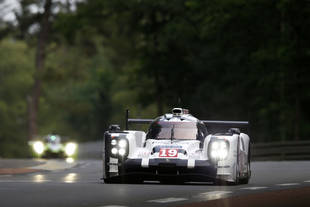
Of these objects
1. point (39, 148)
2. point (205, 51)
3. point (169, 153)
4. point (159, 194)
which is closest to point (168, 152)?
point (169, 153)

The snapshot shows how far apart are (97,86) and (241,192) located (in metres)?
113

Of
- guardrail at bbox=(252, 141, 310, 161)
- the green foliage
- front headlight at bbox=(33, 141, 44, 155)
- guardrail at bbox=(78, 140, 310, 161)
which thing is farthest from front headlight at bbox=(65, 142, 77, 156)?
the green foliage

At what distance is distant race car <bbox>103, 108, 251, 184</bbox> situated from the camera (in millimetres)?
20734

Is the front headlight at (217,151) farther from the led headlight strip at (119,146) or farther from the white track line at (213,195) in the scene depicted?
the white track line at (213,195)

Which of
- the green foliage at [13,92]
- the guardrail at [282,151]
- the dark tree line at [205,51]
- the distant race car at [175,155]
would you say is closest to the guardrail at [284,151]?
the guardrail at [282,151]

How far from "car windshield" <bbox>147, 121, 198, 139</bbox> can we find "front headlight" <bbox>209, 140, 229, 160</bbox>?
1204mm

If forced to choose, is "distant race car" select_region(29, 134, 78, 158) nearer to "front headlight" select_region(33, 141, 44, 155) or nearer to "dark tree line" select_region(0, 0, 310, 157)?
"front headlight" select_region(33, 141, 44, 155)

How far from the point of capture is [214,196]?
1741 centimetres

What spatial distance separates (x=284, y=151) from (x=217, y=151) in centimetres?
1872

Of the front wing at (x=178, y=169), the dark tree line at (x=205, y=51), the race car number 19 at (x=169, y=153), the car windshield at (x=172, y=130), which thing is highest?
the dark tree line at (x=205, y=51)

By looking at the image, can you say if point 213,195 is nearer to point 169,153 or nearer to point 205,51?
point 169,153

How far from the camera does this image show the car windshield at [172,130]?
2209 cm

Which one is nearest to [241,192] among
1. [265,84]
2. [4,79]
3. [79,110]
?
[265,84]

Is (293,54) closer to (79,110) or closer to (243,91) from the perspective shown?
(243,91)
